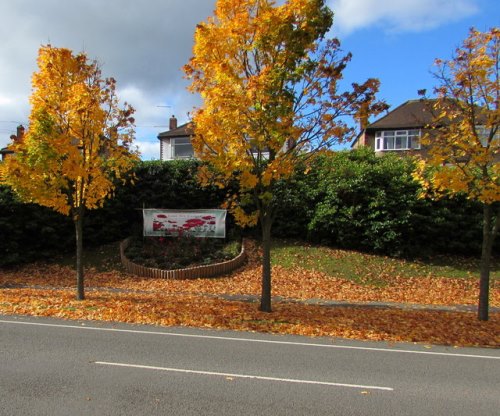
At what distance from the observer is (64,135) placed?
421 inches

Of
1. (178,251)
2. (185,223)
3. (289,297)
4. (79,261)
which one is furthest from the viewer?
(185,223)

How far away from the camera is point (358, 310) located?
448 inches

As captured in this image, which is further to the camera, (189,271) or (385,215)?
(385,215)

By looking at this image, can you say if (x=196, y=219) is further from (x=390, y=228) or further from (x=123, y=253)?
(x=390, y=228)

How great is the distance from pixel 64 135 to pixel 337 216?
11379 millimetres

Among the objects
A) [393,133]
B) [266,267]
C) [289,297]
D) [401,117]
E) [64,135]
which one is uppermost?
[401,117]

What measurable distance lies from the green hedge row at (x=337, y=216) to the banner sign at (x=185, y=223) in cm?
98

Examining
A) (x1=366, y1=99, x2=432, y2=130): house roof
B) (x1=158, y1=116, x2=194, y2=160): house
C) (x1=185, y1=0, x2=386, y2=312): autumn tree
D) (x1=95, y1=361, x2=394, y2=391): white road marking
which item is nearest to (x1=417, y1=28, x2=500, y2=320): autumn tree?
(x1=185, y1=0, x2=386, y2=312): autumn tree

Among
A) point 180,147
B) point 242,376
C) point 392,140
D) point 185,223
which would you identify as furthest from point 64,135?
point 392,140

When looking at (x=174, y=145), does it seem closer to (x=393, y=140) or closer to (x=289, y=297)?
(x=393, y=140)

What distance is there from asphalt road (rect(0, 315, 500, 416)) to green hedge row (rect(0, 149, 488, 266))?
404 inches

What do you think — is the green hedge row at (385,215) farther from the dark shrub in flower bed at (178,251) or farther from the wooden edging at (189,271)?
the wooden edging at (189,271)

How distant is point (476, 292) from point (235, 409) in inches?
479

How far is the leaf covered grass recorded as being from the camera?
9266 mm
